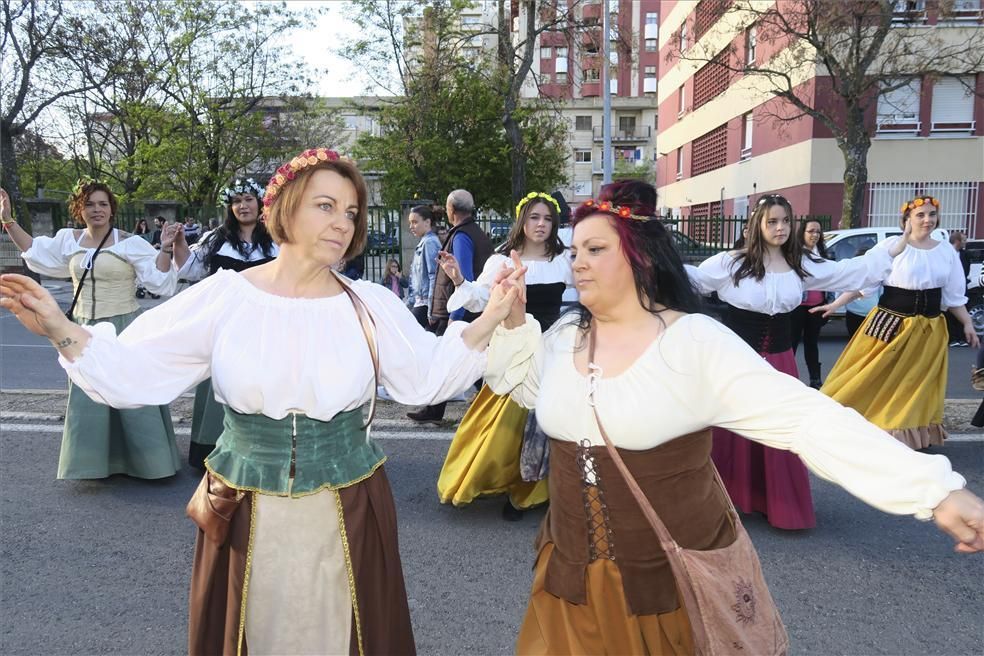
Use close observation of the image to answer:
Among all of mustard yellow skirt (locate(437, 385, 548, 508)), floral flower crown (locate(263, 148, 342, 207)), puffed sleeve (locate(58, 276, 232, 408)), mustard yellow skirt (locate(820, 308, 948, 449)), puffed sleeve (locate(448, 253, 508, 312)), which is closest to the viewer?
puffed sleeve (locate(58, 276, 232, 408))

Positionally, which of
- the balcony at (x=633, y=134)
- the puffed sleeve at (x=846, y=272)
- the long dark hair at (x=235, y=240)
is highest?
the balcony at (x=633, y=134)

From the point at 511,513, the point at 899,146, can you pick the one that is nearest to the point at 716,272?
the point at 511,513

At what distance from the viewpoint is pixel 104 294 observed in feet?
18.0

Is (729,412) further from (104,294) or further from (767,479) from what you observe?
(104,294)

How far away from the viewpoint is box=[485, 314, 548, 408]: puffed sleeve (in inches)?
99.5

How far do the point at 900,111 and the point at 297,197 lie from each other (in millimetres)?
23829

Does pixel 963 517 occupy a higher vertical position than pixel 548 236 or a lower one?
lower

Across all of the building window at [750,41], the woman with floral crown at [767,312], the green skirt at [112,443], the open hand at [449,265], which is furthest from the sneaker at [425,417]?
the building window at [750,41]

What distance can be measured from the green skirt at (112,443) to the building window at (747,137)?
87.0 ft

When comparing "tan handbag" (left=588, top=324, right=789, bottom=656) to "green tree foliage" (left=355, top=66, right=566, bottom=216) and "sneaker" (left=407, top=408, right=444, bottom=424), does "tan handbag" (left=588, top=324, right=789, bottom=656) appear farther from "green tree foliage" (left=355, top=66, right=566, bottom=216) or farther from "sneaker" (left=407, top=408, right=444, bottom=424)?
"green tree foliage" (left=355, top=66, right=566, bottom=216)

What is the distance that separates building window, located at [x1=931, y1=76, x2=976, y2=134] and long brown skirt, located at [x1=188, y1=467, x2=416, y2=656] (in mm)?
24705

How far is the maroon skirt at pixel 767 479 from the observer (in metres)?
4.35

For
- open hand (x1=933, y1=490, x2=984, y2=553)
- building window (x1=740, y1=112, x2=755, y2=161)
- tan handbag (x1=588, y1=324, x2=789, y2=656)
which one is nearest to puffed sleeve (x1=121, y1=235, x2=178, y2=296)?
tan handbag (x1=588, y1=324, x2=789, y2=656)

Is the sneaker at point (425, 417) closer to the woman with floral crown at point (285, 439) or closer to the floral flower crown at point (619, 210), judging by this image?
the woman with floral crown at point (285, 439)
